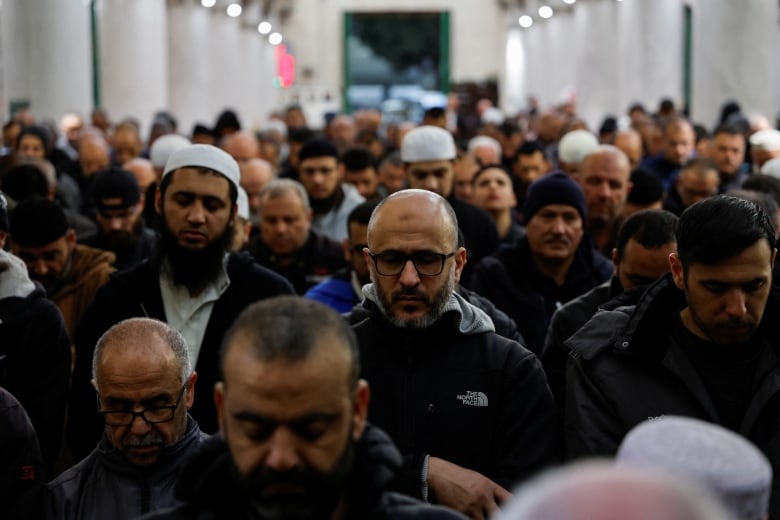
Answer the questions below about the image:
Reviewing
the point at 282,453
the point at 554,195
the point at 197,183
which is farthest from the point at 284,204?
the point at 282,453

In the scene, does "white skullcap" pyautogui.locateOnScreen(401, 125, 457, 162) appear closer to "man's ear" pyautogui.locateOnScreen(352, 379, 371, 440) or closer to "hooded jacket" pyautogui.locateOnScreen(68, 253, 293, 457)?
"hooded jacket" pyautogui.locateOnScreen(68, 253, 293, 457)

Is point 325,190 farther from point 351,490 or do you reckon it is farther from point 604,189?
point 351,490

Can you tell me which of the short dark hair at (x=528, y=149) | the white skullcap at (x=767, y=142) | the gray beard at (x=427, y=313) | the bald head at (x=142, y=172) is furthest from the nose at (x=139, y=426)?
the short dark hair at (x=528, y=149)

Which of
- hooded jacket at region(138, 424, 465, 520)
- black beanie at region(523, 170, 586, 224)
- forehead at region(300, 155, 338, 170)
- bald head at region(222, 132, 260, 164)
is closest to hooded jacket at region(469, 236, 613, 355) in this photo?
black beanie at region(523, 170, 586, 224)

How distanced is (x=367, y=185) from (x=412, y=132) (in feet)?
7.38

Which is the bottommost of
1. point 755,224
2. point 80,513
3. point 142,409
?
point 80,513

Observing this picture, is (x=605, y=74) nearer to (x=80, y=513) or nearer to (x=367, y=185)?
(x=367, y=185)

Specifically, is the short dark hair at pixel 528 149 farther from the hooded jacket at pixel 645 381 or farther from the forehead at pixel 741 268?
the forehead at pixel 741 268

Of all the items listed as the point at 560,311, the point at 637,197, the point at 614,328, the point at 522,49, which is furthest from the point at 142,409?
the point at 522,49

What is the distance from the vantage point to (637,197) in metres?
9.40

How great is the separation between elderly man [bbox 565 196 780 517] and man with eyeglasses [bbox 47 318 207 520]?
1.30 m

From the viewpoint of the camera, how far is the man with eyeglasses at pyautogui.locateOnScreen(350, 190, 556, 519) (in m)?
4.61

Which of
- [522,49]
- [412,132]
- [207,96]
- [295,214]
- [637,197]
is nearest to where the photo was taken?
[295,214]

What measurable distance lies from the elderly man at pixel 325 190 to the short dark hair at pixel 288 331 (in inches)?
276
